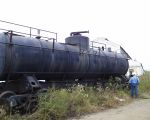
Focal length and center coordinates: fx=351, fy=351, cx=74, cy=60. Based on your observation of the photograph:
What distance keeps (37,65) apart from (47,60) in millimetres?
693

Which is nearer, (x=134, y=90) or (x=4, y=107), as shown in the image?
(x=4, y=107)

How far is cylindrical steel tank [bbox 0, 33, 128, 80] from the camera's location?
14255 mm

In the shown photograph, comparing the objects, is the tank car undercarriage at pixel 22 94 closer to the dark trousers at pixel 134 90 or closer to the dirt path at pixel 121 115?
the dirt path at pixel 121 115

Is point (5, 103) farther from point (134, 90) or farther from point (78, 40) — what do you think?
point (134, 90)

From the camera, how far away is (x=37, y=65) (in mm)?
15414

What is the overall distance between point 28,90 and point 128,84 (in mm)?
10802

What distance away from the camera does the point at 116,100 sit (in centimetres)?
1852

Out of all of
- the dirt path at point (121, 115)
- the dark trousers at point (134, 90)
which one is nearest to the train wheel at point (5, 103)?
the dirt path at point (121, 115)

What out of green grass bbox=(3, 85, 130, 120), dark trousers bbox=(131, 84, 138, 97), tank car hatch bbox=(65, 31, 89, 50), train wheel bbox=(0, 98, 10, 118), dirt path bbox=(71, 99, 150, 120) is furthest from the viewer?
dark trousers bbox=(131, 84, 138, 97)

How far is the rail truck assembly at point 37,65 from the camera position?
1417cm

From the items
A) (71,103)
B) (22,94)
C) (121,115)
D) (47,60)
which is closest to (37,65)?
(47,60)

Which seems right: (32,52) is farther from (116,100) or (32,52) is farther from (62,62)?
(116,100)

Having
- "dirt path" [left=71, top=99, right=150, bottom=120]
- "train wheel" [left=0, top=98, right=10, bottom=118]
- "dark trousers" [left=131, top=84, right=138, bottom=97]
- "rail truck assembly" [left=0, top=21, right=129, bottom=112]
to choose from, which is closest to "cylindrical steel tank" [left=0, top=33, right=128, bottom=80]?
"rail truck assembly" [left=0, top=21, right=129, bottom=112]

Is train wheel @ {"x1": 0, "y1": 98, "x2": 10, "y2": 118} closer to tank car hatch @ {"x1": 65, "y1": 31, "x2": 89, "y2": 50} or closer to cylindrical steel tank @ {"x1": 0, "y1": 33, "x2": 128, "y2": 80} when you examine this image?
cylindrical steel tank @ {"x1": 0, "y1": 33, "x2": 128, "y2": 80}
